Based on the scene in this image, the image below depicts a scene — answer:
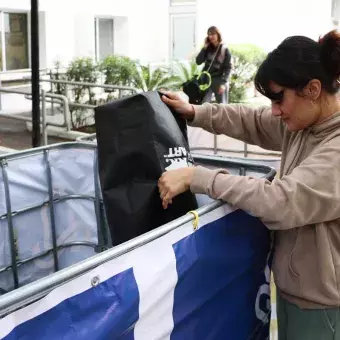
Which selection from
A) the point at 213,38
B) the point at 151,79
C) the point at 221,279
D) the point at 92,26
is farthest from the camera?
the point at 92,26

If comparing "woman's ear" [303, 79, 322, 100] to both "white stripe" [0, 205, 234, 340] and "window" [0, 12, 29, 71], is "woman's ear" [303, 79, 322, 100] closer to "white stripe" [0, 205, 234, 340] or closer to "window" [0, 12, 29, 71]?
"white stripe" [0, 205, 234, 340]

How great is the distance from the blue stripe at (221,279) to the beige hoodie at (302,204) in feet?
0.33

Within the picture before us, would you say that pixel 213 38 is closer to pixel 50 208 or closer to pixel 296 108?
pixel 50 208

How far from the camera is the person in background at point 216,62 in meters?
7.88

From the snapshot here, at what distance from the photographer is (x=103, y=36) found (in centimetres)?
1269

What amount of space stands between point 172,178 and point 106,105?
368 mm

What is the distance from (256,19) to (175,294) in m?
14.3

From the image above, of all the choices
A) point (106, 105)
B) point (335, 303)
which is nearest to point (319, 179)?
point (335, 303)

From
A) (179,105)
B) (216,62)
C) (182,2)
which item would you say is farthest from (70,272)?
(182,2)

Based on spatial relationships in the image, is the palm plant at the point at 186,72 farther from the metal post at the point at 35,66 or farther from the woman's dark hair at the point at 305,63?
the woman's dark hair at the point at 305,63

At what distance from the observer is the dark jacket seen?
7922mm

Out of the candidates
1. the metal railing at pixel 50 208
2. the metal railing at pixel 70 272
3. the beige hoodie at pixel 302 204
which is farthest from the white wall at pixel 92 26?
the metal railing at pixel 70 272

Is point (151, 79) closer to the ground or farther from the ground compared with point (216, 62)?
closer to the ground

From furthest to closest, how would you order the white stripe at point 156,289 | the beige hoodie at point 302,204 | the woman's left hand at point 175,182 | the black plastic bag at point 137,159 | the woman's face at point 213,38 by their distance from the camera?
the woman's face at point 213,38
the black plastic bag at point 137,159
the woman's left hand at point 175,182
the beige hoodie at point 302,204
the white stripe at point 156,289
